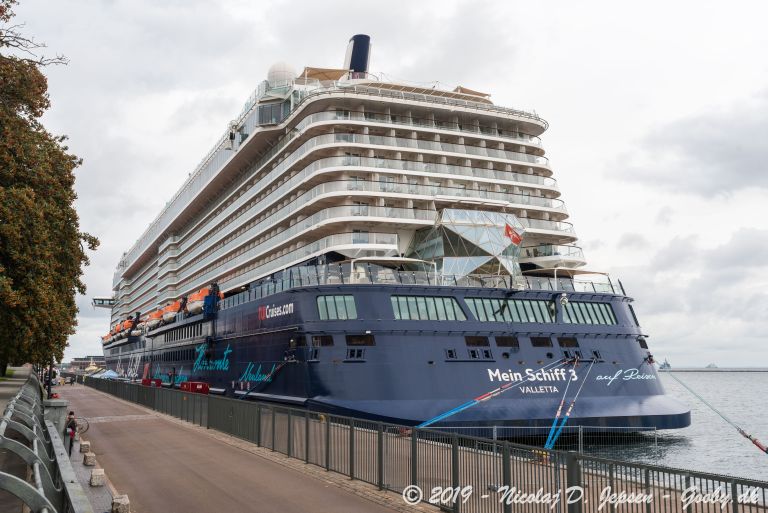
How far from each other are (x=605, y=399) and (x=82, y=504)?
24112 millimetres

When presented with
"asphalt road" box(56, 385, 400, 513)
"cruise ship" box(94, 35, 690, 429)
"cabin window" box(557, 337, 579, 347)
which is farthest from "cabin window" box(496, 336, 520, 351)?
"asphalt road" box(56, 385, 400, 513)

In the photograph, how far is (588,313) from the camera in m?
29.0

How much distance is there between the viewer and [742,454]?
30812 mm

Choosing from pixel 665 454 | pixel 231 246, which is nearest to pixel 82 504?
pixel 665 454

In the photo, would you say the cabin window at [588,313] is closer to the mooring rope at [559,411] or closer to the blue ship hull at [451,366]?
the blue ship hull at [451,366]

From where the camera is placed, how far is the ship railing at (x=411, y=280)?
26984 mm

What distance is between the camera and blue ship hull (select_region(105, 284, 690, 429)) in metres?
25.0

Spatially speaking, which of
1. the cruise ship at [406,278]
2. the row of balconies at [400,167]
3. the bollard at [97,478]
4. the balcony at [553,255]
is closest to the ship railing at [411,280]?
the cruise ship at [406,278]

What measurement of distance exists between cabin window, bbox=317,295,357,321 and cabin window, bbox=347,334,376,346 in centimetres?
80

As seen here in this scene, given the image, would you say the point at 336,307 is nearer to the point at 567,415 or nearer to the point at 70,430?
the point at 567,415

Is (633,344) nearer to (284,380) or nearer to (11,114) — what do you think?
(284,380)

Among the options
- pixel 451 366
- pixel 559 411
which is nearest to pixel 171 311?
pixel 451 366

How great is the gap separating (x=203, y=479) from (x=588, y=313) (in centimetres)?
1933

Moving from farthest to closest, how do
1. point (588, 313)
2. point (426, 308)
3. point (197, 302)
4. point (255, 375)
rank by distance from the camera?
1. point (197, 302)
2. point (255, 375)
3. point (588, 313)
4. point (426, 308)
